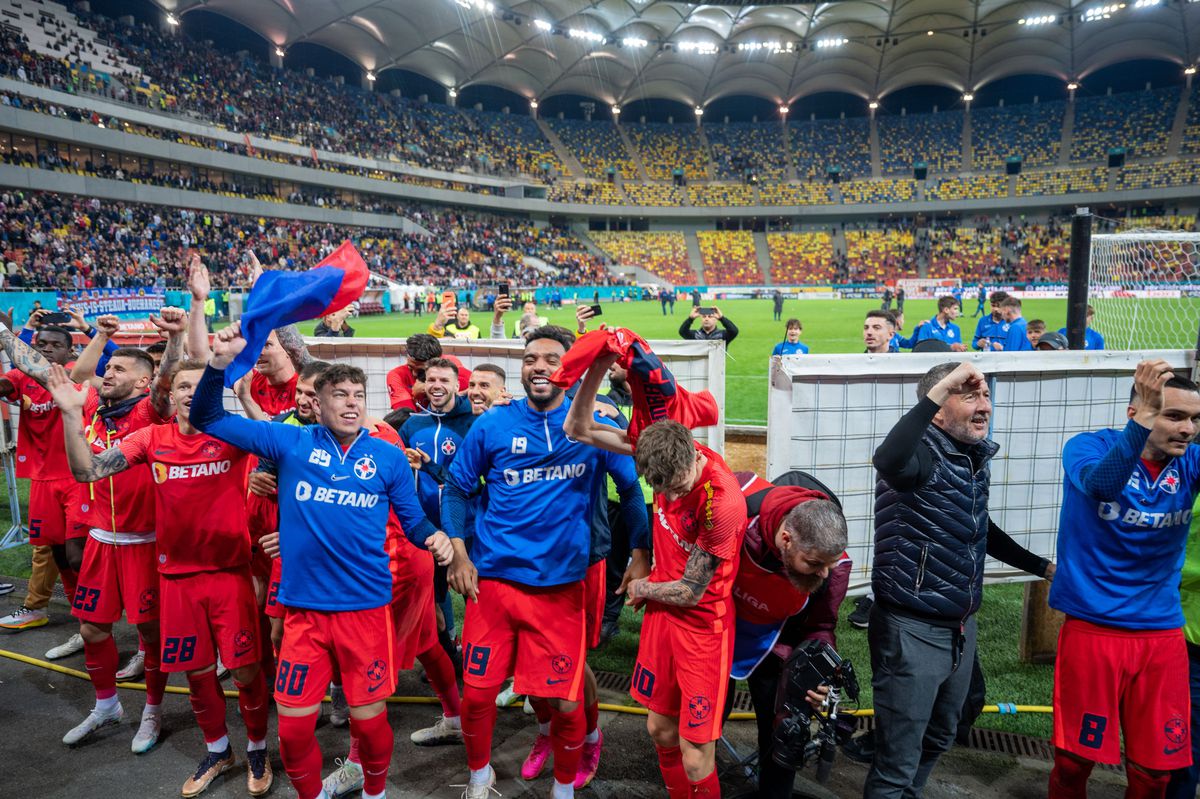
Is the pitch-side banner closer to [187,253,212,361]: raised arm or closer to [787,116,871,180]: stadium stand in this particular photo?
[187,253,212,361]: raised arm

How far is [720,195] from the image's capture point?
6638 centimetres

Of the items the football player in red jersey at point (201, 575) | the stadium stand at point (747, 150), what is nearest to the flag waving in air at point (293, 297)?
the football player in red jersey at point (201, 575)

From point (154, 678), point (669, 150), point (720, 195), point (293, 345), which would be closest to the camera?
point (154, 678)

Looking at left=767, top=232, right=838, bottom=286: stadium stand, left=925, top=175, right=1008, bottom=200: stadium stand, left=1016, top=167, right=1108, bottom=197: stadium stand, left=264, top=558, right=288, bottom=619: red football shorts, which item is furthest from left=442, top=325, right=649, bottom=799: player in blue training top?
left=1016, top=167, right=1108, bottom=197: stadium stand

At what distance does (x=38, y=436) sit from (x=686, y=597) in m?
5.87

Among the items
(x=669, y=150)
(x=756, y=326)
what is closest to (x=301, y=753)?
(x=756, y=326)

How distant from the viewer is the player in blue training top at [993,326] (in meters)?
9.81

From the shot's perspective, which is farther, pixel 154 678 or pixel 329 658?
pixel 154 678

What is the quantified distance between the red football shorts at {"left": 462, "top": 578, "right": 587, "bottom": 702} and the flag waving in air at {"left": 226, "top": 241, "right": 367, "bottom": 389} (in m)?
1.64

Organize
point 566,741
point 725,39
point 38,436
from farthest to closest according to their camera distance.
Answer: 1. point 725,39
2. point 38,436
3. point 566,741

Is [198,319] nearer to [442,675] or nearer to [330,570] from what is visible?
[330,570]

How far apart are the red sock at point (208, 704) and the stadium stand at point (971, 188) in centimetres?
6793

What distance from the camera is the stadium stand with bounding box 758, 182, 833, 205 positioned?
63969 mm

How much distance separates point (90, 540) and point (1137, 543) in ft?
19.5
